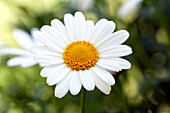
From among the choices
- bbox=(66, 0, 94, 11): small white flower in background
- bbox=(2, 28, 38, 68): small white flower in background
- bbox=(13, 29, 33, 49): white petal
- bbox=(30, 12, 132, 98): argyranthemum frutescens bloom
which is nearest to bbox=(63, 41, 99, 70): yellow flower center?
bbox=(30, 12, 132, 98): argyranthemum frutescens bloom

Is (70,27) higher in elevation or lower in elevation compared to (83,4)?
higher

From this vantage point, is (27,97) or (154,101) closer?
(154,101)

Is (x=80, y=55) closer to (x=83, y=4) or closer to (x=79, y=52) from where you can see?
(x=79, y=52)

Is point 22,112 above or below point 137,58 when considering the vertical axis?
above

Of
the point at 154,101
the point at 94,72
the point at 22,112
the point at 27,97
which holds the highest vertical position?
the point at 94,72

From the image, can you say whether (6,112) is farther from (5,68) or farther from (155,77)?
(155,77)

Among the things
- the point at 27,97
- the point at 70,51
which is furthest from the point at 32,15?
the point at 70,51

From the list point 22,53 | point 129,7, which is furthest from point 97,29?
point 129,7

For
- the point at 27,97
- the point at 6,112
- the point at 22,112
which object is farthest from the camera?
the point at 27,97
